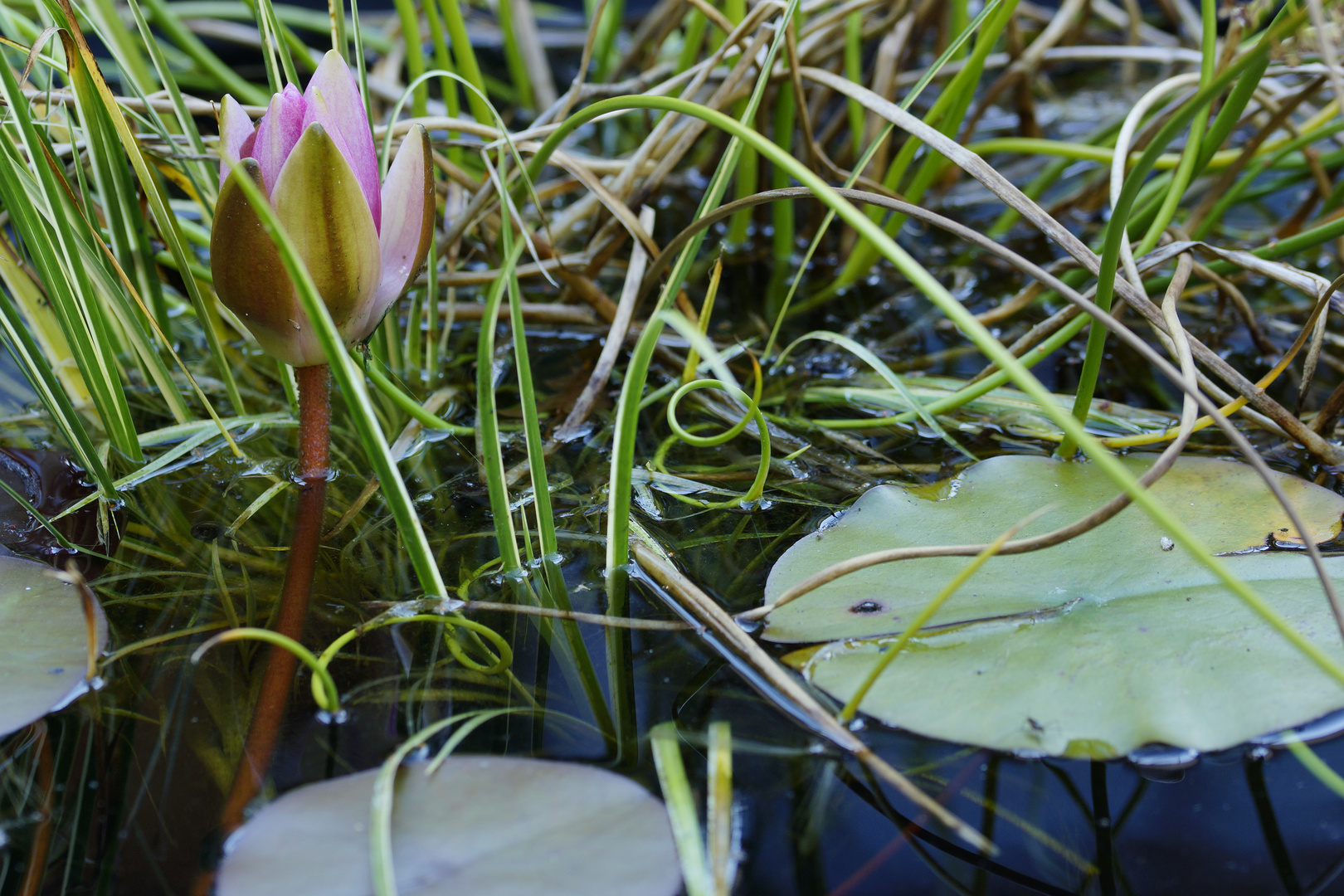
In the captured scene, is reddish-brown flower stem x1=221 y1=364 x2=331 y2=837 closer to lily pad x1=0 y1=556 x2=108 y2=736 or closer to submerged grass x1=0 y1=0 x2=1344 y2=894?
submerged grass x1=0 y1=0 x2=1344 y2=894

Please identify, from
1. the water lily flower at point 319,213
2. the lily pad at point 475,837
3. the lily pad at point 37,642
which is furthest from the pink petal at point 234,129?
the lily pad at point 475,837

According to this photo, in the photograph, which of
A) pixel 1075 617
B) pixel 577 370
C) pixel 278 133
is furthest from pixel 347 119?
pixel 1075 617

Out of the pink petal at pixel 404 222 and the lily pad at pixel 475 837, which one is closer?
the lily pad at pixel 475 837

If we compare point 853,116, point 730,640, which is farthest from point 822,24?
point 730,640

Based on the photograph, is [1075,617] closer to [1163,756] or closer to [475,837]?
[1163,756]

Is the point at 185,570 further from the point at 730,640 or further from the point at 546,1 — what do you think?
the point at 546,1

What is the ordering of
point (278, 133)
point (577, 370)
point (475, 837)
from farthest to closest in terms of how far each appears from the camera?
point (577, 370) < point (278, 133) < point (475, 837)

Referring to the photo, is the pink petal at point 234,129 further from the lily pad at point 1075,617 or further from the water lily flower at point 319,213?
the lily pad at point 1075,617

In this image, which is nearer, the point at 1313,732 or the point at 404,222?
the point at 1313,732
